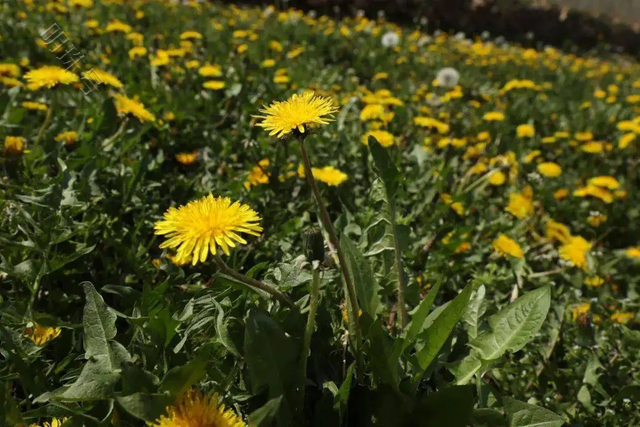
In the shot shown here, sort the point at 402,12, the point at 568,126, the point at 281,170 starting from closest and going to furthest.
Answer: the point at 281,170
the point at 568,126
the point at 402,12

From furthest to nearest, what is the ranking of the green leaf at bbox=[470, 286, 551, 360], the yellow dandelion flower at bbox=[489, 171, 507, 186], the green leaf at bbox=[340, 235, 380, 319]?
the yellow dandelion flower at bbox=[489, 171, 507, 186], the green leaf at bbox=[340, 235, 380, 319], the green leaf at bbox=[470, 286, 551, 360]

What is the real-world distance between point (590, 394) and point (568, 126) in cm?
304

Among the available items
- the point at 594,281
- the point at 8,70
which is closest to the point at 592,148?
the point at 594,281

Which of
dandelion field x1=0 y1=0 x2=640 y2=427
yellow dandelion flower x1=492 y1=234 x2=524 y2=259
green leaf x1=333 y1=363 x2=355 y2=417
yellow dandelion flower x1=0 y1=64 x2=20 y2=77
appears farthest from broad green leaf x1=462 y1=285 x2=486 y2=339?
yellow dandelion flower x1=0 y1=64 x2=20 y2=77

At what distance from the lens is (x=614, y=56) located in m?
13.5

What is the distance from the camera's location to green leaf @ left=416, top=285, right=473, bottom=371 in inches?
39.3

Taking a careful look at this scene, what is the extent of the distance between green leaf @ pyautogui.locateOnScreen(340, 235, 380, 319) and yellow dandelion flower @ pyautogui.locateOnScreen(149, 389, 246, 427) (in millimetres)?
506

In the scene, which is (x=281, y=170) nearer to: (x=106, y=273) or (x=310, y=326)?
(x=106, y=273)

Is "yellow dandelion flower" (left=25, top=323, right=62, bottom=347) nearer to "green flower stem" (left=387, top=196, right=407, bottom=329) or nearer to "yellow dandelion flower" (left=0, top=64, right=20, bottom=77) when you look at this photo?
"green flower stem" (left=387, top=196, right=407, bottom=329)

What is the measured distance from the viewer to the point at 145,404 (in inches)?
32.2

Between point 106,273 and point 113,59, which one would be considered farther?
point 113,59

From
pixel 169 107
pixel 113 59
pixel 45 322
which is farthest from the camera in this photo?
pixel 113 59

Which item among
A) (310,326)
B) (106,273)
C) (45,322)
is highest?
(310,326)

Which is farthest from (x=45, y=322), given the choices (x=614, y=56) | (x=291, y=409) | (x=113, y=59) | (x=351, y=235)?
(x=614, y=56)
